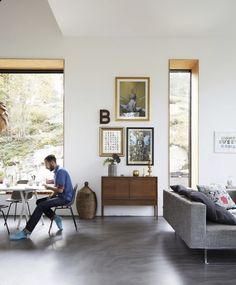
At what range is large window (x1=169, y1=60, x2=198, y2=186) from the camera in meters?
8.35

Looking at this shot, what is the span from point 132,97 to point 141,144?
1000mm

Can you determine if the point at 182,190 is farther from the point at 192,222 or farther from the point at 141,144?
the point at 141,144

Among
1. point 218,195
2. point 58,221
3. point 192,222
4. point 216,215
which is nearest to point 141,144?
point 218,195

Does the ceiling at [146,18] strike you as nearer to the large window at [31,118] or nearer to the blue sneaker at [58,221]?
the large window at [31,118]

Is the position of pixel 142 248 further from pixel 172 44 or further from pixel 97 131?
pixel 172 44

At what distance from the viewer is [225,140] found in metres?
7.75

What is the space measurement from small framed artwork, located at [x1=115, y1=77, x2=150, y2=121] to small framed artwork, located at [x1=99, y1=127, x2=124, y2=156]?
28 cm

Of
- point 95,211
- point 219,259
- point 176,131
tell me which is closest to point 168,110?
point 176,131

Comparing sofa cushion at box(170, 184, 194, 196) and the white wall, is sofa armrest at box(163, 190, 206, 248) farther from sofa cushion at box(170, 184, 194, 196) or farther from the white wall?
the white wall

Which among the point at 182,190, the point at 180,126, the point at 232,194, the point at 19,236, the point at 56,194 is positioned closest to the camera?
the point at 182,190

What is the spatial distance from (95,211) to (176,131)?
8.57 ft

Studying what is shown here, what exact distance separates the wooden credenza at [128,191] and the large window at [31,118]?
1678mm

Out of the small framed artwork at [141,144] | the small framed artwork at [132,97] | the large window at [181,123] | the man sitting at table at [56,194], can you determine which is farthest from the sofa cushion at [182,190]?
the large window at [181,123]

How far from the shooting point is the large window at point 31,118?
847cm
